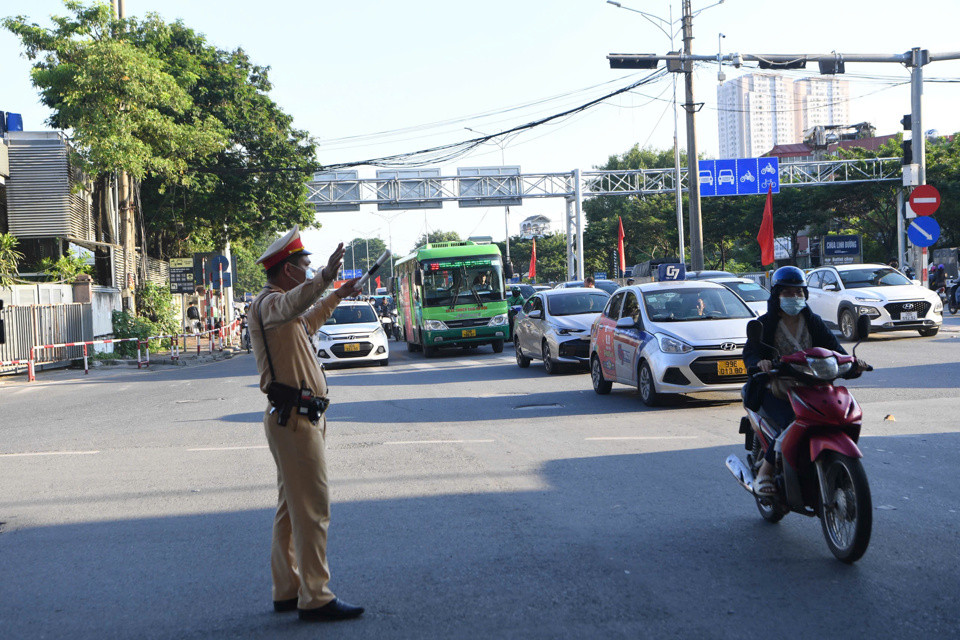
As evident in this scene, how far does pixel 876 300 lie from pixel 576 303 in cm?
620

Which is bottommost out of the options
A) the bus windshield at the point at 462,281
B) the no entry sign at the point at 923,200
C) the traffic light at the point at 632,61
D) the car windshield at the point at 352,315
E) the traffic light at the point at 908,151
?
the car windshield at the point at 352,315

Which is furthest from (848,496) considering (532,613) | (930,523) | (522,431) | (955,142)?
(955,142)

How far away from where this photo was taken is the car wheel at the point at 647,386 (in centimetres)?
1214

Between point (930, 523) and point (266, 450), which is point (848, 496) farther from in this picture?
point (266, 450)

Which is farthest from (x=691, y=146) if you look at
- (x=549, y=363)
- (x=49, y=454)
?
(x=49, y=454)

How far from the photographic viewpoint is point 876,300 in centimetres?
2011

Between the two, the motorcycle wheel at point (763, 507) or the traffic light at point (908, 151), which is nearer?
the motorcycle wheel at point (763, 507)

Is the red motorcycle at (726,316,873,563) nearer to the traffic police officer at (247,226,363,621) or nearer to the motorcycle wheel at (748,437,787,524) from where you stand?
the motorcycle wheel at (748,437,787,524)

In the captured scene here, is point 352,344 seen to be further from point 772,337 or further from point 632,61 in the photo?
point 772,337

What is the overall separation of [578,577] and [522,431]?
18.6 feet

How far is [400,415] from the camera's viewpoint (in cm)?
1273

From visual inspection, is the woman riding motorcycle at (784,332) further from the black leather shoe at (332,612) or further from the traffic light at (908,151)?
the traffic light at (908,151)

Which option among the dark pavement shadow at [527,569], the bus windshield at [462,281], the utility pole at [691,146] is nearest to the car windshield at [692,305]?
the dark pavement shadow at [527,569]

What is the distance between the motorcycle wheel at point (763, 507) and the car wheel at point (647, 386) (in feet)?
19.5
